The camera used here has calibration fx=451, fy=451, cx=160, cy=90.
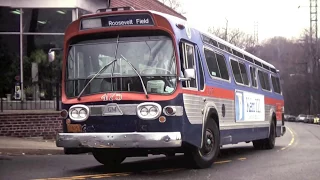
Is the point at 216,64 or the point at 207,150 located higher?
the point at 216,64

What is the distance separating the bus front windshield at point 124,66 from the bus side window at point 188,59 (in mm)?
290

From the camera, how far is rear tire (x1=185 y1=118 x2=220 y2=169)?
9320mm

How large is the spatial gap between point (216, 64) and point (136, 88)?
3.12 meters

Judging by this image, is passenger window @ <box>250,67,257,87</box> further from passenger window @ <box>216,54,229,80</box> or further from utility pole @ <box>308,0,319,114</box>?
utility pole @ <box>308,0,319,114</box>

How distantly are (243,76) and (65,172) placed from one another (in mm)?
6408

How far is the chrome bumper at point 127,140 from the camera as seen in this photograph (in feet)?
26.5

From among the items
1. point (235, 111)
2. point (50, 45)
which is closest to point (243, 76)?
point (235, 111)

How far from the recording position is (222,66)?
1144cm

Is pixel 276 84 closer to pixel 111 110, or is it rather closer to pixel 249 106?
pixel 249 106

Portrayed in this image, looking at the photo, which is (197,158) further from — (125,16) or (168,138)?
(125,16)

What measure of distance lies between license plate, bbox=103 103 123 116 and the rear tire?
177 centimetres

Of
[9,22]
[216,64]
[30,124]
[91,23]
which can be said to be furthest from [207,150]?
[9,22]

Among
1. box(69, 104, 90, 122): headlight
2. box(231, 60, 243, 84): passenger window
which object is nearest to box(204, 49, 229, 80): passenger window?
box(231, 60, 243, 84): passenger window

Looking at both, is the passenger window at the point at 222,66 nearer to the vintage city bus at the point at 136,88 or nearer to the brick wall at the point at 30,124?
the vintage city bus at the point at 136,88
